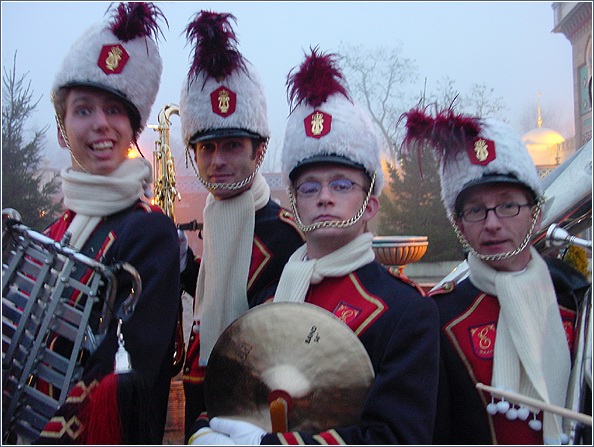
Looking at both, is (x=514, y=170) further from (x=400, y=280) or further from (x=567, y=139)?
(x=567, y=139)

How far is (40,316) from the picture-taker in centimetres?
242

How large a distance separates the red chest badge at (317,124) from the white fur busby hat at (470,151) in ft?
1.25

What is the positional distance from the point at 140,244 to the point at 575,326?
1.80 meters

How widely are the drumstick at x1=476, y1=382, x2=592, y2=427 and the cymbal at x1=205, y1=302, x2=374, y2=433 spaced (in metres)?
0.50

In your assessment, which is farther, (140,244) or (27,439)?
(140,244)

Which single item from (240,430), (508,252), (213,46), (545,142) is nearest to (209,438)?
(240,430)

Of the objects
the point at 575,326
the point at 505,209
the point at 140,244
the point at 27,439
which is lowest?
the point at 27,439

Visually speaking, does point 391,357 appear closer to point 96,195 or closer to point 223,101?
point 96,195

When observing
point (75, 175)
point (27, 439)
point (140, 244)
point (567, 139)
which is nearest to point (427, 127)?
point (140, 244)

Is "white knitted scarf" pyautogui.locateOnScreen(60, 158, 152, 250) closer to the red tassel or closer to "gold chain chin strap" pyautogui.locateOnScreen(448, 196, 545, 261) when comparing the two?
the red tassel

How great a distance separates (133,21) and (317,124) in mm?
947

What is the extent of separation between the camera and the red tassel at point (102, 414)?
7.52 feet

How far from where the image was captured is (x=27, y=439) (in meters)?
2.46

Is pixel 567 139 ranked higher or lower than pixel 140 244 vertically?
higher
